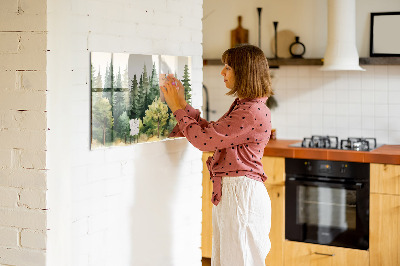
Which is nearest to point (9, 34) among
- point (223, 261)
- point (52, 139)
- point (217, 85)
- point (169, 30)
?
point (52, 139)

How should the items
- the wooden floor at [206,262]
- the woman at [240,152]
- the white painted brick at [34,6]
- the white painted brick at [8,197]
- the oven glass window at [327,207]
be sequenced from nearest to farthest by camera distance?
the white painted brick at [34,6] → the white painted brick at [8,197] → the woman at [240,152] → the oven glass window at [327,207] → the wooden floor at [206,262]

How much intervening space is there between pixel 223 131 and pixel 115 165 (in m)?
0.52

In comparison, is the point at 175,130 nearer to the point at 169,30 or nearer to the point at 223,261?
the point at 169,30

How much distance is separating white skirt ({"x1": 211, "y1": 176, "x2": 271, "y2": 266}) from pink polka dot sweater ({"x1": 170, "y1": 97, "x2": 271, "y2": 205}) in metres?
0.05

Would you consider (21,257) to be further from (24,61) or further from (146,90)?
(146,90)

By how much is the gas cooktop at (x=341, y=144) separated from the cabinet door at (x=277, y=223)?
1.27 ft

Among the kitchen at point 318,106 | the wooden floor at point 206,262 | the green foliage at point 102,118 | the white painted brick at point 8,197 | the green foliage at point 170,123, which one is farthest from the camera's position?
the wooden floor at point 206,262

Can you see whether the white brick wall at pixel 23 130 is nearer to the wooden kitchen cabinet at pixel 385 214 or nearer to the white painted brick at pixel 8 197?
the white painted brick at pixel 8 197

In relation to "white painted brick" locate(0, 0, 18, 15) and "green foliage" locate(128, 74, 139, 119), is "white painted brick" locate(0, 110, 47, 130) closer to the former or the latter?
"white painted brick" locate(0, 0, 18, 15)

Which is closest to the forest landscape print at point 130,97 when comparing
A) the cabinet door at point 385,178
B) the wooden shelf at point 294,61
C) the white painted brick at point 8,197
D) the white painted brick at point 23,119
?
the white painted brick at point 23,119

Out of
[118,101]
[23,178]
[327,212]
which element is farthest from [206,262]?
[23,178]

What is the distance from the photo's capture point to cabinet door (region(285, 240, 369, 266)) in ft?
14.1

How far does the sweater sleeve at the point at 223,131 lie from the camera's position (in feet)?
9.12

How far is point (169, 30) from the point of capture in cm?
306
